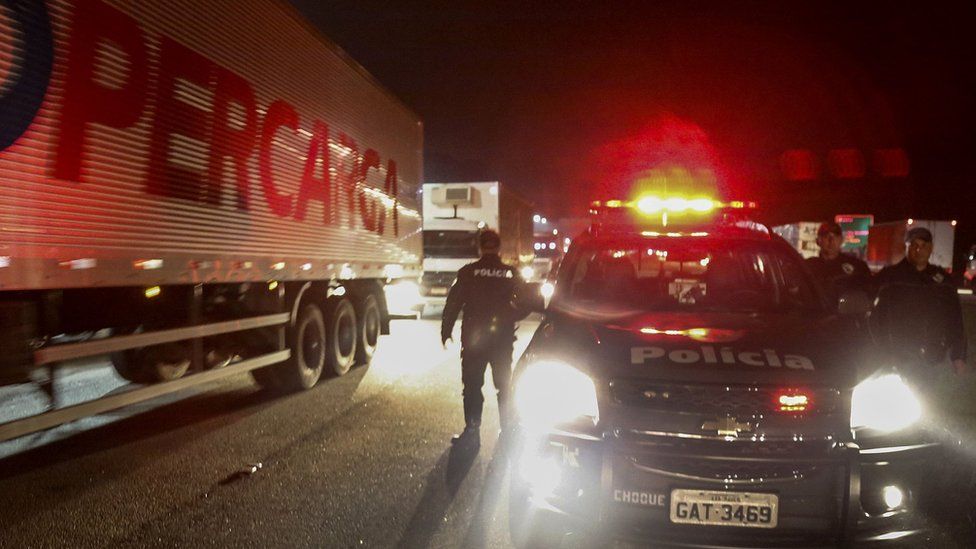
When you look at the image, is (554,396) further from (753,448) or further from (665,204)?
(665,204)

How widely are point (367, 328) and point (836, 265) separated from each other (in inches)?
254

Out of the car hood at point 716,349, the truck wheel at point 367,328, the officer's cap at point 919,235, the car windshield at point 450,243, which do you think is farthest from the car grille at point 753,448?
the car windshield at point 450,243

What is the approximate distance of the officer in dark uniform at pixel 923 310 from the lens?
565cm

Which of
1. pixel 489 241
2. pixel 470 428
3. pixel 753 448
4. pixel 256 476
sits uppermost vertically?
pixel 489 241

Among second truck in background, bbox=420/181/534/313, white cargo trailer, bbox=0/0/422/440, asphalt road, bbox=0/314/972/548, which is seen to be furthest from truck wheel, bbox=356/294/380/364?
second truck in background, bbox=420/181/534/313

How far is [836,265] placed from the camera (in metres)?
7.37

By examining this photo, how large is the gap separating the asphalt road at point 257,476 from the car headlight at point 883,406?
6.31 ft

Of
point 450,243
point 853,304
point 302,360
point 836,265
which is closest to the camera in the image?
point 853,304

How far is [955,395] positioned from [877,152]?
3787 mm

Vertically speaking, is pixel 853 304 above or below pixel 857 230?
below

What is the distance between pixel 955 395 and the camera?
29.9 feet

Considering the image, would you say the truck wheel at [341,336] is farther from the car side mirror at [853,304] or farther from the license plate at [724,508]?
the license plate at [724,508]

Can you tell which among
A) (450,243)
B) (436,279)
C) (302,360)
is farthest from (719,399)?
(436,279)

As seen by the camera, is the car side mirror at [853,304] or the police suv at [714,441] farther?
the car side mirror at [853,304]
